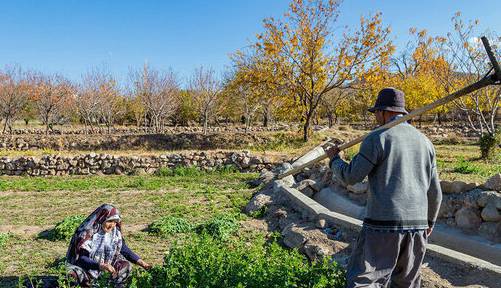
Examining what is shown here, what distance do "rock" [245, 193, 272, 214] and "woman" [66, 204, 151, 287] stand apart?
3781 millimetres

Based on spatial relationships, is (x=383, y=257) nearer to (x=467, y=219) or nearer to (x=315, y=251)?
(x=315, y=251)

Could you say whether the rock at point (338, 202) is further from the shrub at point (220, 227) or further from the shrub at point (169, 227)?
the shrub at point (169, 227)

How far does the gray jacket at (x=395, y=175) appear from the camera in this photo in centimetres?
275

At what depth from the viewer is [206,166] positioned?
15.2m

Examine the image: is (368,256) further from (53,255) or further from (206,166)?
(206,166)

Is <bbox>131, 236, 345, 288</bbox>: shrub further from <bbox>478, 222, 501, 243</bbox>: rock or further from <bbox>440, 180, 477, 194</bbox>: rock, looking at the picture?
<bbox>440, 180, 477, 194</bbox>: rock

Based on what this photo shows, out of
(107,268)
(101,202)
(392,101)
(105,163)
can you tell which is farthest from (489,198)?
(105,163)

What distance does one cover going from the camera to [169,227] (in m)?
6.88

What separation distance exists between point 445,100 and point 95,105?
31217mm

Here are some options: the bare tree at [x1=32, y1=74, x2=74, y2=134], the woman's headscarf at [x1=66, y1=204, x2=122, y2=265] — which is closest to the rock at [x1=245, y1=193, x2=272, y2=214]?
→ the woman's headscarf at [x1=66, y1=204, x2=122, y2=265]

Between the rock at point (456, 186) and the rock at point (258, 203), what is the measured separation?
10.6ft

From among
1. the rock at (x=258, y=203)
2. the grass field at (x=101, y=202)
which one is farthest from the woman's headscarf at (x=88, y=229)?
the rock at (x=258, y=203)

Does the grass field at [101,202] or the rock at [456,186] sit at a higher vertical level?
the rock at [456,186]

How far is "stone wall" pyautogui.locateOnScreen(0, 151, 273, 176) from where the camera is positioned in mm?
15133
